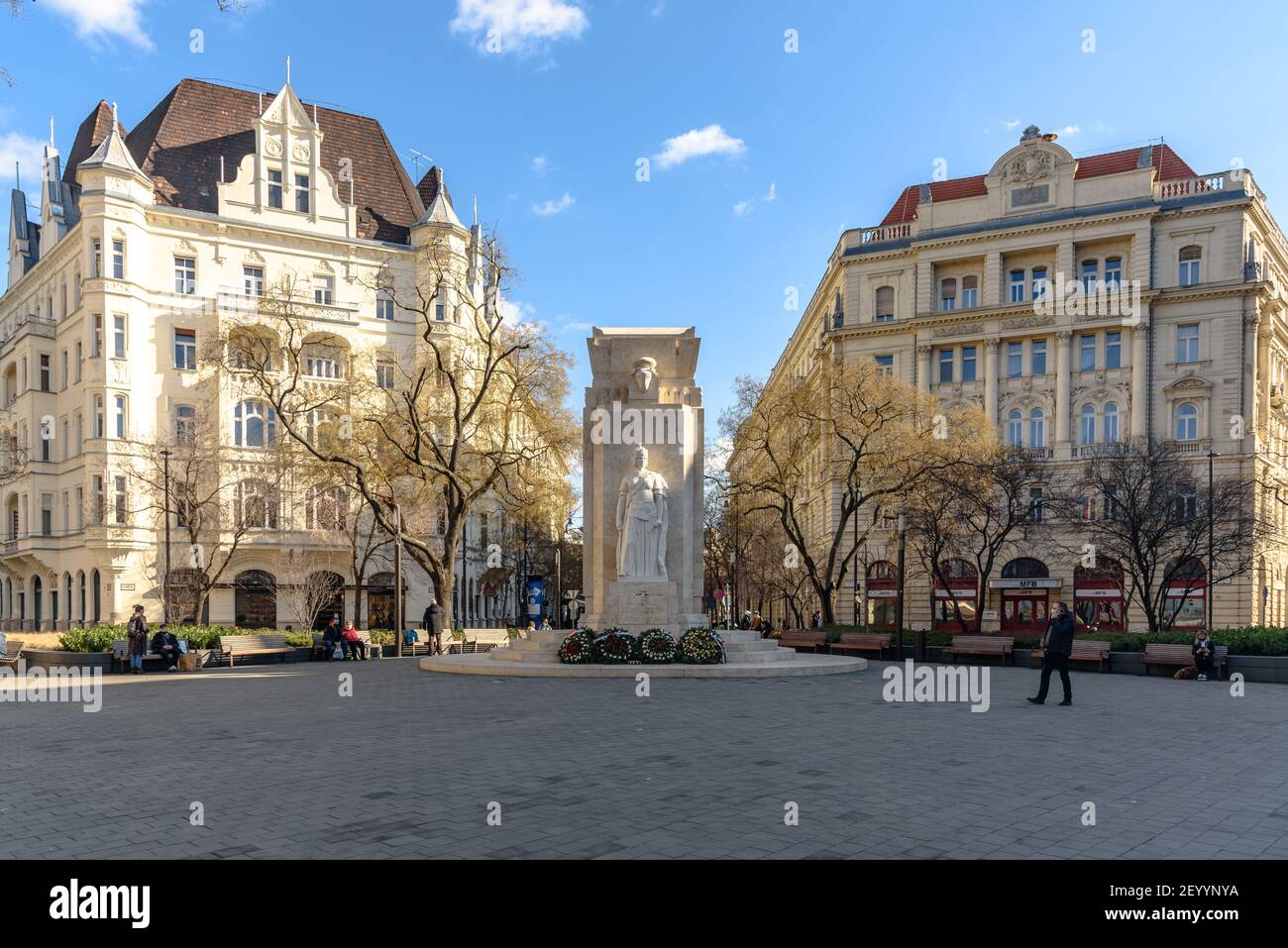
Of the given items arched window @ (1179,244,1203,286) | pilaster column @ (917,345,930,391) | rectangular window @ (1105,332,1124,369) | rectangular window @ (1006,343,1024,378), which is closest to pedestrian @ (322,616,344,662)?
pilaster column @ (917,345,930,391)

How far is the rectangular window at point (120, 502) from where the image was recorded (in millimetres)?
42312

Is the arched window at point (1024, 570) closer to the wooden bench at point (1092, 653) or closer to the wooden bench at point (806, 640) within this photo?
the wooden bench at point (806, 640)

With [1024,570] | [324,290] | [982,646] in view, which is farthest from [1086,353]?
[324,290]

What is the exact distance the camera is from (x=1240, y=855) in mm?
6027

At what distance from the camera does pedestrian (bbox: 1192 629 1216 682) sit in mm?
21547

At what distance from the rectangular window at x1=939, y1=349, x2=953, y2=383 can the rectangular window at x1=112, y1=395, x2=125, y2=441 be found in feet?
141

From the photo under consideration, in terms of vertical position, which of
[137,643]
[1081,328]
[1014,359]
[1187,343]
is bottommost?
[137,643]

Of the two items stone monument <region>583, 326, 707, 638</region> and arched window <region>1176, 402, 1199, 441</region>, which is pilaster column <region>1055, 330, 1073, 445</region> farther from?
stone monument <region>583, 326, 707, 638</region>

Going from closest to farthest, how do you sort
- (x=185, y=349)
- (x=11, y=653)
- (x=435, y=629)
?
(x=11, y=653) < (x=435, y=629) < (x=185, y=349)

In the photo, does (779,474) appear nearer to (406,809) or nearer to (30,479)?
(406,809)

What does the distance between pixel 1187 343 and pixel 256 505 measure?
4628 centimetres

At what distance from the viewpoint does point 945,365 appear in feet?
176

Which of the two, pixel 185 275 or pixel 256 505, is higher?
pixel 185 275

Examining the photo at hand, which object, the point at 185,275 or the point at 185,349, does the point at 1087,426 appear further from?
the point at 185,275
